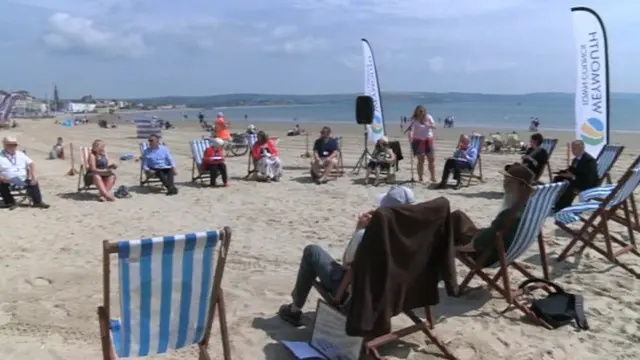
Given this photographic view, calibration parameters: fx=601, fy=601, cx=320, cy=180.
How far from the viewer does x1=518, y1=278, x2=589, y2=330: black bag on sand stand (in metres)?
3.68

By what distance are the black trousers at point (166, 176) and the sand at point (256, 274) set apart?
268mm

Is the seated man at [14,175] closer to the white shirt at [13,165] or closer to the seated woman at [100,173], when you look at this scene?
the white shirt at [13,165]

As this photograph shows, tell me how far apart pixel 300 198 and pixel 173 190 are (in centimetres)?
190

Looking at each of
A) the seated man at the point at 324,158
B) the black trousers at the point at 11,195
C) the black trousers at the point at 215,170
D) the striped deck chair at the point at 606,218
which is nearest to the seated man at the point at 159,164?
the black trousers at the point at 215,170

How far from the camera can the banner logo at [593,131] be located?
8.30 meters

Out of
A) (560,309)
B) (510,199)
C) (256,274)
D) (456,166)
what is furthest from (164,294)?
(456,166)

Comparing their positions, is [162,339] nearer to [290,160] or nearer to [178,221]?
[178,221]

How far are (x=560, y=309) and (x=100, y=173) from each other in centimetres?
653

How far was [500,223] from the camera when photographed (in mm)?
3812

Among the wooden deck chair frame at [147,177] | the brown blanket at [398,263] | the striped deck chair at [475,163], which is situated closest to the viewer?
the brown blanket at [398,263]

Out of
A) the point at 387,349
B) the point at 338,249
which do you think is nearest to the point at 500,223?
the point at 387,349

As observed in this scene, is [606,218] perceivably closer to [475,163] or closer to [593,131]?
[593,131]

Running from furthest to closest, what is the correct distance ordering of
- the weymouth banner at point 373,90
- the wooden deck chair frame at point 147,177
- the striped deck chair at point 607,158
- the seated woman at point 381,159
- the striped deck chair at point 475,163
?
the weymouth banner at point 373,90 < the seated woman at point 381,159 < the striped deck chair at point 475,163 < the wooden deck chair frame at point 147,177 < the striped deck chair at point 607,158

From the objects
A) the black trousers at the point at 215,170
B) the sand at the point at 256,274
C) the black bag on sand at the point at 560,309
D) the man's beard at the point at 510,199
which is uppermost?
the man's beard at the point at 510,199
